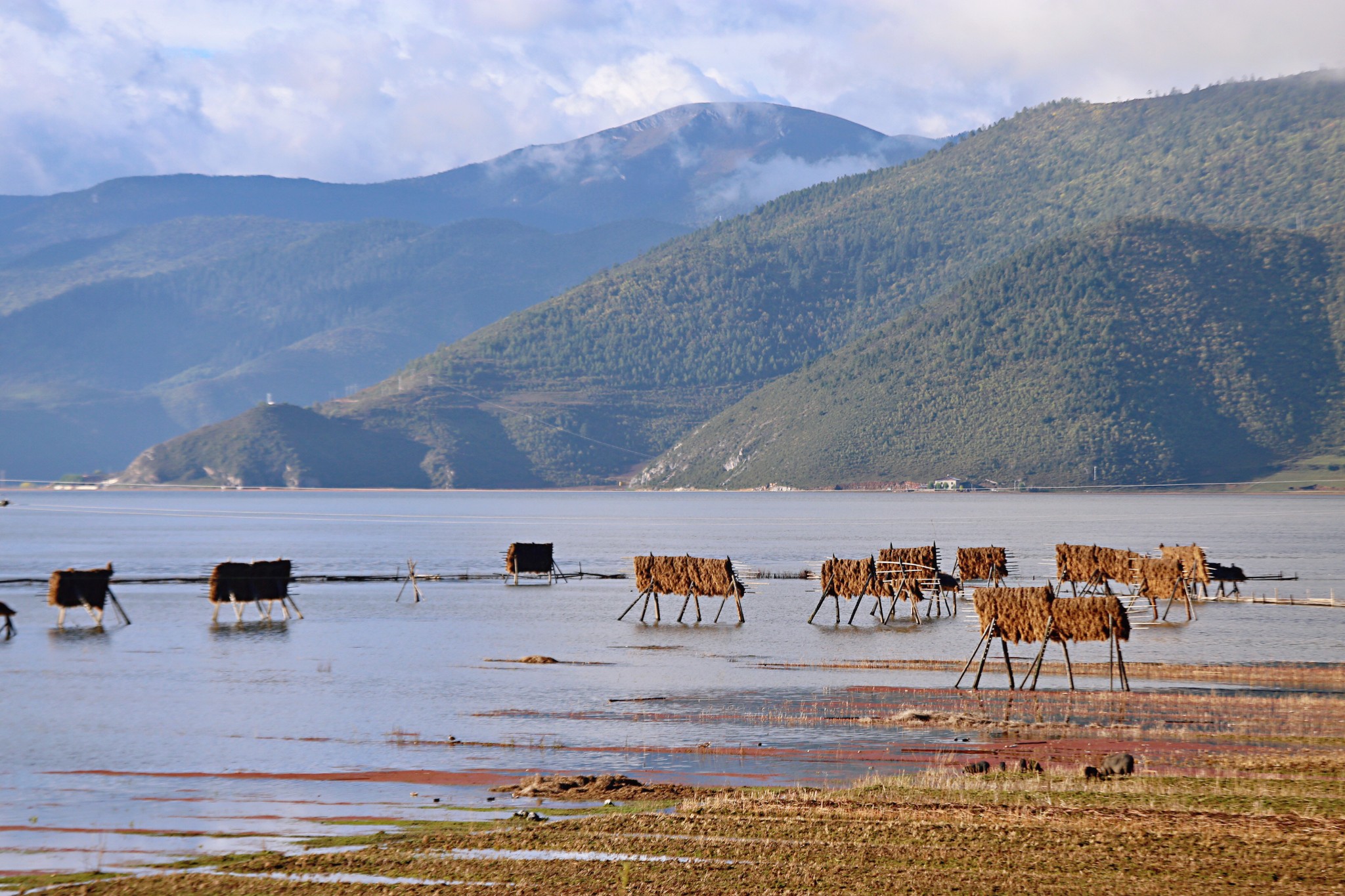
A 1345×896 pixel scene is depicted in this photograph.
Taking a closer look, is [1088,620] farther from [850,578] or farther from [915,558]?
[915,558]

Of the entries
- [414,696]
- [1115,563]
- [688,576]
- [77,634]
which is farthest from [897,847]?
[77,634]

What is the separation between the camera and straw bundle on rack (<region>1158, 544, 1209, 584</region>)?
68.0 m

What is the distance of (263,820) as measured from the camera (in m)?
24.0

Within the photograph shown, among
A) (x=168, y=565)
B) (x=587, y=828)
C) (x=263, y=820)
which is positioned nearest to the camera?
(x=587, y=828)

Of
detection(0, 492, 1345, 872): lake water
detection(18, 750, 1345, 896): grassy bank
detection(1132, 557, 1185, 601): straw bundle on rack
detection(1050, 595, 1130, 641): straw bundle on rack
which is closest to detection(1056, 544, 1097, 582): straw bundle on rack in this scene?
detection(1132, 557, 1185, 601): straw bundle on rack

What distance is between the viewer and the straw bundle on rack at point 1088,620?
35375 millimetres

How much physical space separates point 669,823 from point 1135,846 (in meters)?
7.09

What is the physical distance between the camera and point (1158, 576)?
61.8 meters

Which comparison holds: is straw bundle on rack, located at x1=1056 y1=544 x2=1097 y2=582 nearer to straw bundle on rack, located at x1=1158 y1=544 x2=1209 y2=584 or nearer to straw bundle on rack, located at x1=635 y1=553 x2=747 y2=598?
straw bundle on rack, located at x1=1158 y1=544 x2=1209 y2=584

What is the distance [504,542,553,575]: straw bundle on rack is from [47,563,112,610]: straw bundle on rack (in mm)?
28413

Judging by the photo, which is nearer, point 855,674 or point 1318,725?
point 1318,725

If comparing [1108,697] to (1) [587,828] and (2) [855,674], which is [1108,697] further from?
(1) [587,828]

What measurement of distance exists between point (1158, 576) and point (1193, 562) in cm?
817

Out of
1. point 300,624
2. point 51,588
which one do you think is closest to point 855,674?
point 300,624
